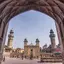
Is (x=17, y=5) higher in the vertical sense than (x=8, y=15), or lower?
higher

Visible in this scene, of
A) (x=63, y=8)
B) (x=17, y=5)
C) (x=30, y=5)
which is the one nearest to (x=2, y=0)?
(x=17, y=5)

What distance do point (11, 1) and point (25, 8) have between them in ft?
7.10

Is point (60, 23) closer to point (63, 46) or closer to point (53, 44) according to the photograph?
point (63, 46)

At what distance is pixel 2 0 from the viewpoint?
26.0ft

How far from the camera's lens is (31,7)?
10.7 m

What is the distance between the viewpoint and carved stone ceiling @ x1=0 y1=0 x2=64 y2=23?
9218 millimetres

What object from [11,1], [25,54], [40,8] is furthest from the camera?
[25,54]

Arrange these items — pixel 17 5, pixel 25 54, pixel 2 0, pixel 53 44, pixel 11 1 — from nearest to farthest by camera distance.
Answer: pixel 2 0 < pixel 11 1 < pixel 17 5 < pixel 25 54 < pixel 53 44

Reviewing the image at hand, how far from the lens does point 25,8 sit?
10.7 meters

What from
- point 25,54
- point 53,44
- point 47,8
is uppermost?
point 47,8

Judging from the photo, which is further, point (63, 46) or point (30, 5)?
point (30, 5)

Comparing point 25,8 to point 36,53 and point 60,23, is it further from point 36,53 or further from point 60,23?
point 36,53

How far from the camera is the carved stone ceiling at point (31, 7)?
9.22 metres

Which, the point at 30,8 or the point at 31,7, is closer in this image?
the point at 31,7
